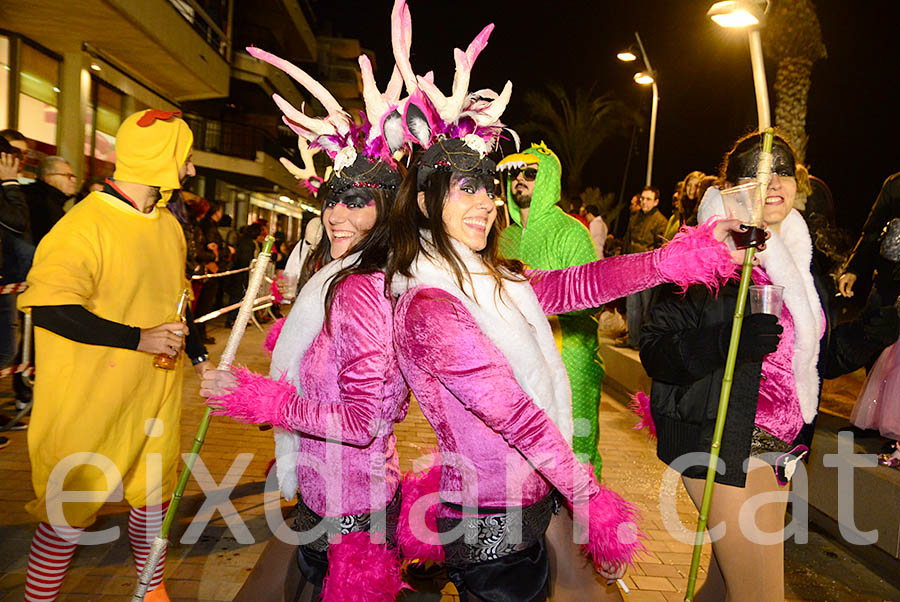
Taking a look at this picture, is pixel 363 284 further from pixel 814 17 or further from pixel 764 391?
pixel 814 17

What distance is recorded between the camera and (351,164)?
2.62 m

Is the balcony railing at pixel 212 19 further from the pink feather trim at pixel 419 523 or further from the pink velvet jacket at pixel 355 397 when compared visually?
the pink feather trim at pixel 419 523

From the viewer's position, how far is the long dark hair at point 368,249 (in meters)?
2.19

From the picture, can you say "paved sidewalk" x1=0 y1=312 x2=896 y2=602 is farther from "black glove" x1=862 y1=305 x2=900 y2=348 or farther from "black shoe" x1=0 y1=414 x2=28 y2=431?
"black glove" x1=862 y1=305 x2=900 y2=348

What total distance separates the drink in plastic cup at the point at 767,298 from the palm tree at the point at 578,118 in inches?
1065

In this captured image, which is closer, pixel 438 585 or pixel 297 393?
pixel 297 393

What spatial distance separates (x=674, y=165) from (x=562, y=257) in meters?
27.5

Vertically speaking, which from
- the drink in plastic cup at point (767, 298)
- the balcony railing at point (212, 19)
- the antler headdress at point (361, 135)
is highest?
the balcony railing at point (212, 19)

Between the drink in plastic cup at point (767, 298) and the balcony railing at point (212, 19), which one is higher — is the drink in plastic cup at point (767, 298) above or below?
below

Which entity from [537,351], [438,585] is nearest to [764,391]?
[537,351]

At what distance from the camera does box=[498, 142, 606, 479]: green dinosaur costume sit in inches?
157

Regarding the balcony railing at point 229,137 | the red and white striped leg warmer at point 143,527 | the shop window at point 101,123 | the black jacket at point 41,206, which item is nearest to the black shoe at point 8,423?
the black jacket at point 41,206

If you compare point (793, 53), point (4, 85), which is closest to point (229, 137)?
point (4, 85)

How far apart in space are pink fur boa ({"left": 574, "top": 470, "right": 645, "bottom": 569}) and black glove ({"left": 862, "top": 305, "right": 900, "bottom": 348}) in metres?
1.65
